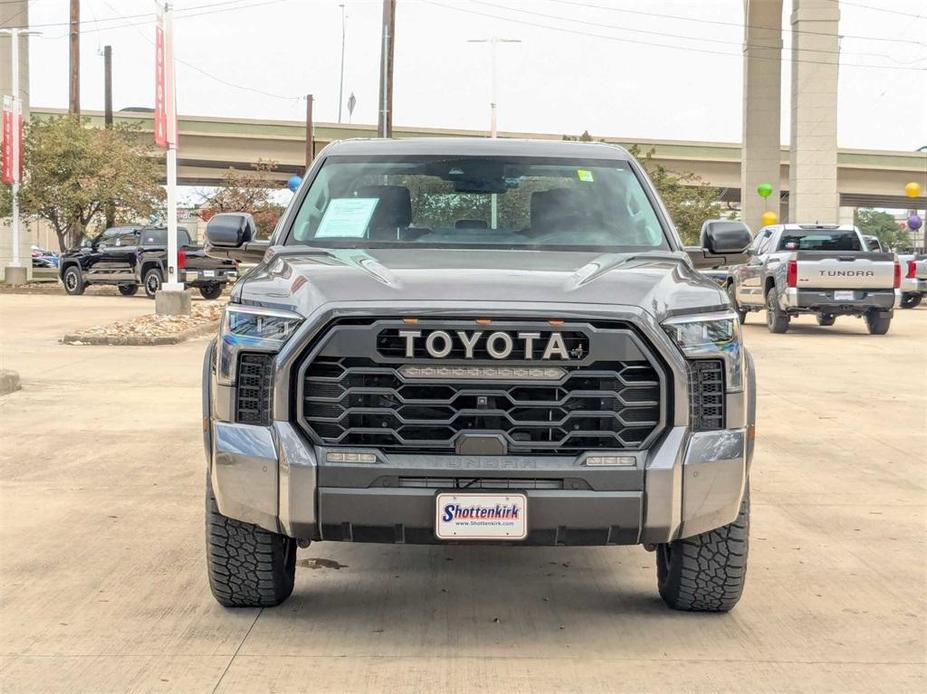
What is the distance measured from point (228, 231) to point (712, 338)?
113 inches

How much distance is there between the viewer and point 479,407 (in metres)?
4.84

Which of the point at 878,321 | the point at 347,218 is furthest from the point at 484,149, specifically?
the point at 878,321

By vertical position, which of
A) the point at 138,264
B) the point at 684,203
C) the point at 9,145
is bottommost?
the point at 138,264

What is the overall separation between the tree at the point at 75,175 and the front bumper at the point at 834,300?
2641cm

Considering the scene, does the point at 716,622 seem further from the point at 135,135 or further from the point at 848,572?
the point at 135,135

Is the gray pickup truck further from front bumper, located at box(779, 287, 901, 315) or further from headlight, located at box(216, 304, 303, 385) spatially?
front bumper, located at box(779, 287, 901, 315)

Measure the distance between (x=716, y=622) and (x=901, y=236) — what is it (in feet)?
541

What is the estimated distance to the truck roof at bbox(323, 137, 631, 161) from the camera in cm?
680

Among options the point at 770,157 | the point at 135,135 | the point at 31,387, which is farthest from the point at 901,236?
the point at 31,387

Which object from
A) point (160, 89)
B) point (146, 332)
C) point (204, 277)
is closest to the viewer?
point (146, 332)

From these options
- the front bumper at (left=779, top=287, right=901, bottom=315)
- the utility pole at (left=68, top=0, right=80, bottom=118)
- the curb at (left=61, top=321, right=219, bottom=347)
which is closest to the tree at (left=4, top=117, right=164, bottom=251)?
the utility pole at (left=68, top=0, right=80, bottom=118)

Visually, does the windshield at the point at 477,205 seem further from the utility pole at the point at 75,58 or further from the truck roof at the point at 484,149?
the utility pole at the point at 75,58

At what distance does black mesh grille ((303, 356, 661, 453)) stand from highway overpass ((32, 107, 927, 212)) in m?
68.6

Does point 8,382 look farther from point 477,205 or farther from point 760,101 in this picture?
point 760,101
